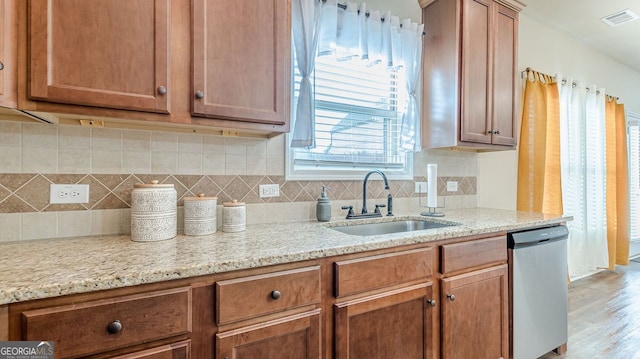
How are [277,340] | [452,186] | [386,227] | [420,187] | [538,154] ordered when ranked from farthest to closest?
[538,154]
[452,186]
[420,187]
[386,227]
[277,340]

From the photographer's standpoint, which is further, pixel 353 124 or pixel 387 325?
pixel 353 124

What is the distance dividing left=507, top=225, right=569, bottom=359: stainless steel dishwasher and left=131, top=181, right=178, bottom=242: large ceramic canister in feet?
6.39

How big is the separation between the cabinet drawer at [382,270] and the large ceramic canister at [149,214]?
0.79 metres

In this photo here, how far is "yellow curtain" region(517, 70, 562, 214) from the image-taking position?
302cm

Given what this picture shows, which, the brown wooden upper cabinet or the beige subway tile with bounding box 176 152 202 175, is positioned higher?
the brown wooden upper cabinet

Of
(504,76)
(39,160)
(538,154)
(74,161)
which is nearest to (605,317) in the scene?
(538,154)

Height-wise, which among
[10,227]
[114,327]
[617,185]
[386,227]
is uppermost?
[617,185]

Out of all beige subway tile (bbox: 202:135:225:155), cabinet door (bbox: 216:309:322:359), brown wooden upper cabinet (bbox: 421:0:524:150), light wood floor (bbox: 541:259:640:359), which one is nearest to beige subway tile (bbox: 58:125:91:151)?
beige subway tile (bbox: 202:135:225:155)

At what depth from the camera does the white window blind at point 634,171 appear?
4.57 metres

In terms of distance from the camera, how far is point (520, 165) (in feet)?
10.1

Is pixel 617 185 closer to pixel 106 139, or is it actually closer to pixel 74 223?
pixel 106 139

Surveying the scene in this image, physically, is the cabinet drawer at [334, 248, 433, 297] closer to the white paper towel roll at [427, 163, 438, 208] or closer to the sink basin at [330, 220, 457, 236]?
the sink basin at [330, 220, 457, 236]

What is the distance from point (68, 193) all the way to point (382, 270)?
148 centimetres

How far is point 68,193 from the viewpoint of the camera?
137cm
